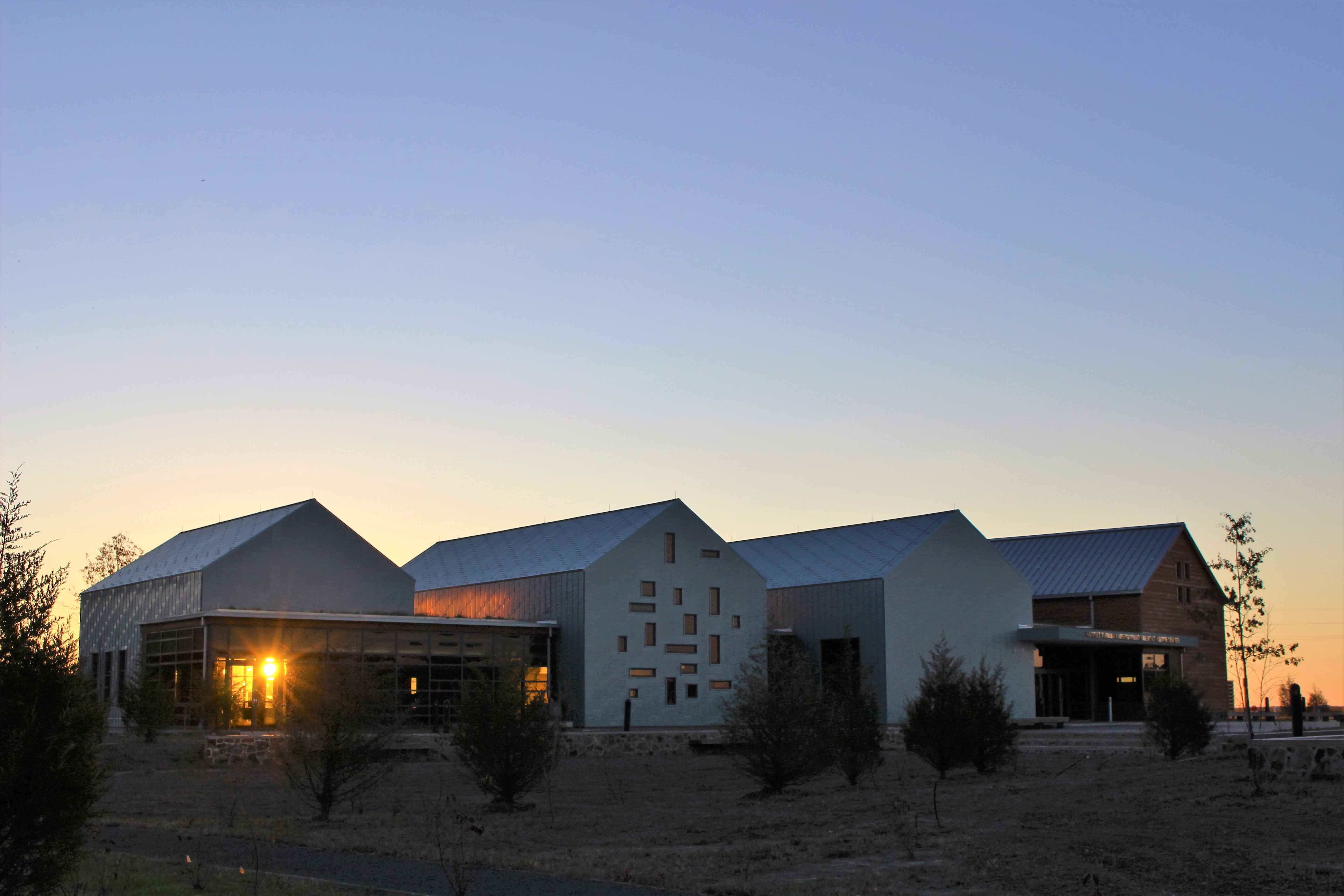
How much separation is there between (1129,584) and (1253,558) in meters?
31.7

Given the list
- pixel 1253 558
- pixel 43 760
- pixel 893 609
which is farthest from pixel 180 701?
pixel 43 760

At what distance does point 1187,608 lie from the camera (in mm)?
61938

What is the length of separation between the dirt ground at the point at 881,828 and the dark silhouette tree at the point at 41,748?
Answer: 600 centimetres

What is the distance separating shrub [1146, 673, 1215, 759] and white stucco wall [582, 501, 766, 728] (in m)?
21.0

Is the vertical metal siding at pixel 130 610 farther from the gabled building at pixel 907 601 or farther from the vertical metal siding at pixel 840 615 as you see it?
the gabled building at pixel 907 601

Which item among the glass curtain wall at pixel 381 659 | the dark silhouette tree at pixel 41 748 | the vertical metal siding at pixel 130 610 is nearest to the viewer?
the dark silhouette tree at pixel 41 748

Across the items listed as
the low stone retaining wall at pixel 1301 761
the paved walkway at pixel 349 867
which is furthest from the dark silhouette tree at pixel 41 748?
the low stone retaining wall at pixel 1301 761

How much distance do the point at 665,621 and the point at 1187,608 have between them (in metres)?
27.9

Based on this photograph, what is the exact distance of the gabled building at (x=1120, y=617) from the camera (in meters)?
59.5

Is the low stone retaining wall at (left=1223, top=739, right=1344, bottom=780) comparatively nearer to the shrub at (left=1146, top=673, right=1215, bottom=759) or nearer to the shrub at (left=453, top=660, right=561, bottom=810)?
the shrub at (left=1146, top=673, right=1215, bottom=759)

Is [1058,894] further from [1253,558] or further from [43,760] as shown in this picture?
[1253,558]

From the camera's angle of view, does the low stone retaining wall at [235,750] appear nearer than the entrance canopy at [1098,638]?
Yes

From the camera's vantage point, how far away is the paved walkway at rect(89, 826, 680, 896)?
13.2m

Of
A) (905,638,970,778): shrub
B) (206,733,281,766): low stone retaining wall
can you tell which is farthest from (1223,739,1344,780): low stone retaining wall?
(206,733,281,766): low stone retaining wall
